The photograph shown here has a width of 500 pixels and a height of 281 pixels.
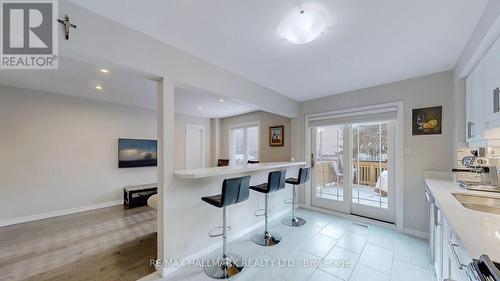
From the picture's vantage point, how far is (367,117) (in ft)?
10.4

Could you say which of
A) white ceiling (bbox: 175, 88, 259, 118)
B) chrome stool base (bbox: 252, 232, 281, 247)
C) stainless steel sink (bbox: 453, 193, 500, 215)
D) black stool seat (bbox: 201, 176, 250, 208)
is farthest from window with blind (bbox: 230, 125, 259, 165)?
stainless steel sink (bbox: 453, 193, 500, 215)

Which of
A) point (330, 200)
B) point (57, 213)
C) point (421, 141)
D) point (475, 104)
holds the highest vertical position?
point (475, 104)

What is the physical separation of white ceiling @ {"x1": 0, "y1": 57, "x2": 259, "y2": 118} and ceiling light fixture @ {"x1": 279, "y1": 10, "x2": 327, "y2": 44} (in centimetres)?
123

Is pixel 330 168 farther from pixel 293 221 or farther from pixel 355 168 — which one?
pixel 293 221

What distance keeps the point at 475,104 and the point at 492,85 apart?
0.52 meters

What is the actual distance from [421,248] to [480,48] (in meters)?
2.34

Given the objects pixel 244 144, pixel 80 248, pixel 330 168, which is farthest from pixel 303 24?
pixel 244 144

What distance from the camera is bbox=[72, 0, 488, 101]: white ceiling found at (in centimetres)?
141

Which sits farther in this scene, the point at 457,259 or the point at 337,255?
the point at 337,255

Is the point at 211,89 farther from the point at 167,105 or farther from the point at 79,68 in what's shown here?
the point at 79,68

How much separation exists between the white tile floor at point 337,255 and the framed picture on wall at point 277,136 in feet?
6.34

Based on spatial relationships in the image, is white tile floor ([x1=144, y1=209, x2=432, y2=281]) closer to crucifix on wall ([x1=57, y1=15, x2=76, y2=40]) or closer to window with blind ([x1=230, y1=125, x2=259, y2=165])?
crucifix on wall ([x1=57, y1=15, x2=76, y2=40])

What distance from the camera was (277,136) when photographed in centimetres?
448

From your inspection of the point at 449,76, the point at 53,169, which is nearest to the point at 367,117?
the point at 449,76
